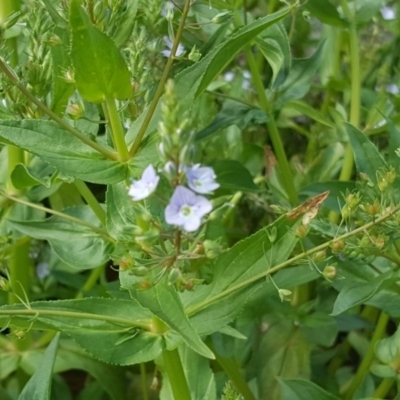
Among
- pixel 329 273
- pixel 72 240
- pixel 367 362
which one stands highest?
pixel 329 273

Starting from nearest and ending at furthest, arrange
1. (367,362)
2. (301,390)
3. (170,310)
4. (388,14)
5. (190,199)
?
(190,199)
(170,310)
(301,390)
(367,362)
(388,14)

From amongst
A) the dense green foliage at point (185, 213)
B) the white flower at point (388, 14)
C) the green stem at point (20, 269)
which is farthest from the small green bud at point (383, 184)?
the white flower at point (388, 14)

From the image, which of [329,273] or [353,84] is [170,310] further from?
[353,84]

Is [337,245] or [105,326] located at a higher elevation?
[337,245]

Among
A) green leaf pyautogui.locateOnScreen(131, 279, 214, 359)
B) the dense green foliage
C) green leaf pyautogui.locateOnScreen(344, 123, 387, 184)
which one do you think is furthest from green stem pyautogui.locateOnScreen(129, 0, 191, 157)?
green leaf pyautogui.locateOnScreen(344, 123, 387, 184)

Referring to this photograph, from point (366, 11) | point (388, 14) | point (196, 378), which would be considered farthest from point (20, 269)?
point (388, 14)

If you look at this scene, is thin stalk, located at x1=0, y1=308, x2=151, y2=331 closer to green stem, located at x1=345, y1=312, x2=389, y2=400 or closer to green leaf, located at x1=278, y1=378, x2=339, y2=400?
green leaf, located at x1=278, y1=378, x2=339, y2=400

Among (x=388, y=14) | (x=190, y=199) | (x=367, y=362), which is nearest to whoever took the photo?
(x=190, y=199)

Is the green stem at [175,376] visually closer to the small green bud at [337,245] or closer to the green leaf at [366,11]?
the small green bud at [337,245]
